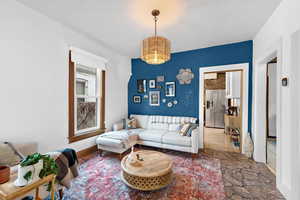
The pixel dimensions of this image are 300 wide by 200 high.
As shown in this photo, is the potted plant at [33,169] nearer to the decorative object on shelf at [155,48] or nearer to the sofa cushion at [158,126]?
the decorative object on shelf at [155,48]

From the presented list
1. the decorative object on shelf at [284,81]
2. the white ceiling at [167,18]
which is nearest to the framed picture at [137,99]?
the white ceiling at [167,18]

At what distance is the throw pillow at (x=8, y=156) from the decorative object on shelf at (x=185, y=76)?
3.76m

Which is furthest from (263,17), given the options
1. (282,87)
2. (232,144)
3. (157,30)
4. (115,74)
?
(115,74)

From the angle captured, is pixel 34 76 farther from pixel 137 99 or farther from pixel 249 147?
pixel 249 147

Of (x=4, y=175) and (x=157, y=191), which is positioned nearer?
(x=4, y=175)

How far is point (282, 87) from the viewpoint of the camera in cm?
185

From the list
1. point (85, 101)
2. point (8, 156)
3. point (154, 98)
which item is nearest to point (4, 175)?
point (8, 156)

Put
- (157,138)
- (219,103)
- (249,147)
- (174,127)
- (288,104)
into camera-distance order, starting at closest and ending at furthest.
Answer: (288,104) → (249,147) → (157,138) → (174,127) → (219,103)

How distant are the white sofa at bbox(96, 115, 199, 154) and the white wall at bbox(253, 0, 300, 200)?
4.79 ft

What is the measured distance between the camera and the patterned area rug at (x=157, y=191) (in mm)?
1799

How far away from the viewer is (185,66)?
3.87 metres

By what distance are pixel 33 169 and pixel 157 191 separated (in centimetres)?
157

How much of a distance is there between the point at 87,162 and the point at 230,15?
4027 mm

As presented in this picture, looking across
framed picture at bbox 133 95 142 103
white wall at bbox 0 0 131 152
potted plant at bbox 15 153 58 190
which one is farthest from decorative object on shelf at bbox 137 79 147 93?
potted plant at bbox 15 153 58 190
